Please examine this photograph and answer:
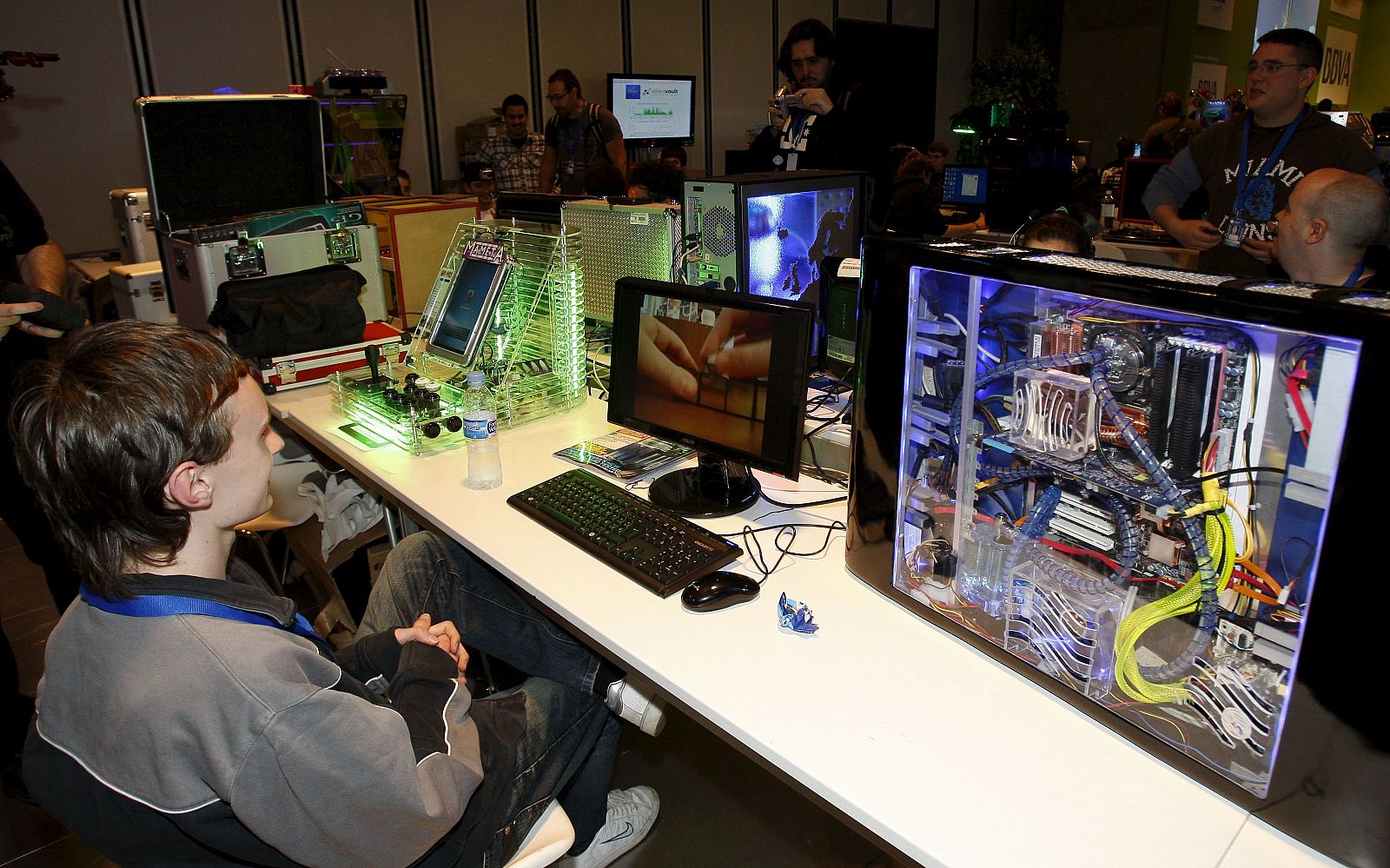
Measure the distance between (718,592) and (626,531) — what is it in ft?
0.89

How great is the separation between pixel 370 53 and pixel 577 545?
17.9ft

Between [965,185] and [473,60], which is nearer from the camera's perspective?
[965,185]

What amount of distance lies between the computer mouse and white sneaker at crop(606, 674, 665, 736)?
0.75 ft

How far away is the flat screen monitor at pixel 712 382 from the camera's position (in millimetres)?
1505

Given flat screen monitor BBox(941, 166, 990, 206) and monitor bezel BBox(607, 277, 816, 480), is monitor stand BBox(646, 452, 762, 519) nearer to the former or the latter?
monitor bezel BBox(607, 277, 816, 480)

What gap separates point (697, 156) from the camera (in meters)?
8.05

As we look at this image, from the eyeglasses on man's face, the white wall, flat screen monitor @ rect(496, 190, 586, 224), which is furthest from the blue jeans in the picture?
the eyeglasses on man's face

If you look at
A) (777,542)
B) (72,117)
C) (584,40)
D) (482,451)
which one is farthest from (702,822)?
(584,40)

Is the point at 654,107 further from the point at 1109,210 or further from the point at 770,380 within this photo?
the point at 770,380

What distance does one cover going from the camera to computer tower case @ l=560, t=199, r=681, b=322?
2.28 meters

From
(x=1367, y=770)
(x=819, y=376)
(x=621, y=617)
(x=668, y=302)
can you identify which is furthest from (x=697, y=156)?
(x=1367, y=770)

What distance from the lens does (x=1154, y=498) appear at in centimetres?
96

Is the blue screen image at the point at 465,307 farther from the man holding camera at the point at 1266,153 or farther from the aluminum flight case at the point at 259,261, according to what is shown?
the man holding camera at the point at 1266,153

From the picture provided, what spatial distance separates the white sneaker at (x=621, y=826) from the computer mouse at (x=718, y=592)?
684 mm
